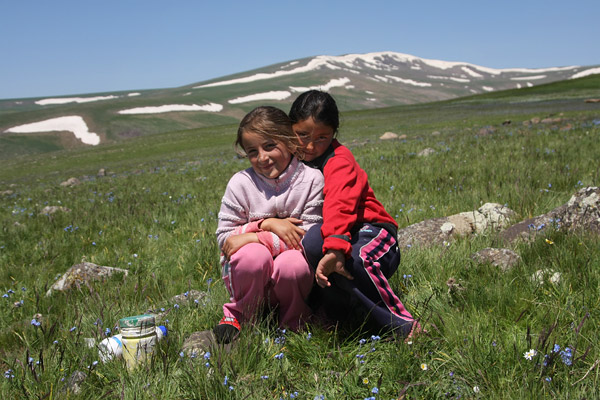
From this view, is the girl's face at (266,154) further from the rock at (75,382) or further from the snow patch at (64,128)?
the snow patch at (64,128)

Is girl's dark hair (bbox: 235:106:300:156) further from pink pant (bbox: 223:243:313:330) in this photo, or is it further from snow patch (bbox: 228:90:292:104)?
snow patch (bbox: 228:90:292:104)

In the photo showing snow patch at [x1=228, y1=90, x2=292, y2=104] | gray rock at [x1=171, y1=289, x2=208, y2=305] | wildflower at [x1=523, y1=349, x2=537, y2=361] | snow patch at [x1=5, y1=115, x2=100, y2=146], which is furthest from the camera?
snow patch at [x1=228, y1=90, x2=292, y2=104]

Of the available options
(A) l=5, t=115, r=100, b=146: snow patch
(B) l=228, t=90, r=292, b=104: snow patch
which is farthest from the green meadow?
(B) l=228, t=90, r=292, b=104: snow patch

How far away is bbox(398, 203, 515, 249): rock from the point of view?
4.59 metres

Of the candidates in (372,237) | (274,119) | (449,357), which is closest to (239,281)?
(372,237)

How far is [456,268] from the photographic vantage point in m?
3.65

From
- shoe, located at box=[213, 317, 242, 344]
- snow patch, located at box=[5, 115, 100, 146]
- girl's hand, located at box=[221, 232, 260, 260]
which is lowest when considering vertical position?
shoe, located at box=[213, 317, 242, 344]

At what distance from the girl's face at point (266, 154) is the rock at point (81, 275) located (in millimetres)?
2322

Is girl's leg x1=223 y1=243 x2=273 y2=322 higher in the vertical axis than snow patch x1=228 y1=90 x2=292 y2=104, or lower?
lower

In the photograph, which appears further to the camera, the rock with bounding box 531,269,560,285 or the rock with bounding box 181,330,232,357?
the rock with bounding box 531,269,560,285

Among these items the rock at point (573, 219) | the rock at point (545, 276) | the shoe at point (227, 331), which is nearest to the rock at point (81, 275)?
the shoe at point (227, 331)

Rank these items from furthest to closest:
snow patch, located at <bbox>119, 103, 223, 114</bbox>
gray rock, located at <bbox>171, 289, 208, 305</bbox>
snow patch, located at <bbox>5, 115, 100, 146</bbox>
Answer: snow patch, located at <bbox>119, 103, 223, 114</bbox>, snow patch, located at <bbox>5, 115, 100, 146</bbox>, gray rock, located at <bbox>171, 289, 208, 305</bbox>

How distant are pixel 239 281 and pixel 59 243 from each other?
4591mm

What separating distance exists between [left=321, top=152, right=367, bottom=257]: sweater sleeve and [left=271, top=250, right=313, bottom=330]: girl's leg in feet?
1.04
